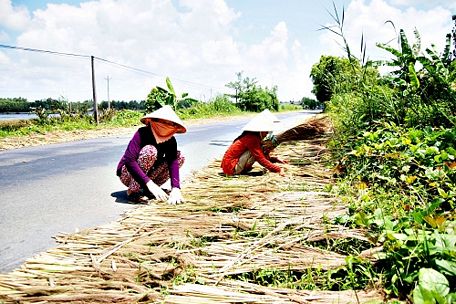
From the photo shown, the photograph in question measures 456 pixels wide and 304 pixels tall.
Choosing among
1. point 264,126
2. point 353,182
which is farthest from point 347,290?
point 264,126

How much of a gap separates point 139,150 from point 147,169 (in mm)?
228

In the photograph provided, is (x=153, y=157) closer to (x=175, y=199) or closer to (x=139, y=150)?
(x=139, y=150)

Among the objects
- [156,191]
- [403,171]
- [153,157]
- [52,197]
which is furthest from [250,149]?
[52,197]

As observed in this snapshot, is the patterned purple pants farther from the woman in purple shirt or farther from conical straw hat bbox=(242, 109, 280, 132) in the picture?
conical straw hat bbox=(242, 109, 280, 132)

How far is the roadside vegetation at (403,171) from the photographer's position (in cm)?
143

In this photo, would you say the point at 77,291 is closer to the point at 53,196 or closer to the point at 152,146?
the point at 152,146

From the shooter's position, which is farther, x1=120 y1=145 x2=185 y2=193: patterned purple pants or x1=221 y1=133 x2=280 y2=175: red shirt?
x1=221 y1=133 x2=280 y2=175: red shirt

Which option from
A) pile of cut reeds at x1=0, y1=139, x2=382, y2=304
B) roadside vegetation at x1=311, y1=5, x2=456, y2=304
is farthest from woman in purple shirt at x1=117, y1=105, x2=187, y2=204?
roadside vegetation at x1=311, y1=5, x2=456, y2=304

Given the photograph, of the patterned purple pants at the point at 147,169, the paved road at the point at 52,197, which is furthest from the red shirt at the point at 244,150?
the paved road at the point at 52,197

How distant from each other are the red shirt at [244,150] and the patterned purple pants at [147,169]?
25.7 inches

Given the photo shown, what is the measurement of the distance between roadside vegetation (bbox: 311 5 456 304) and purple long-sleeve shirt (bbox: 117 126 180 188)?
1.51 metres

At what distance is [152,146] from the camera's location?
11.2ft

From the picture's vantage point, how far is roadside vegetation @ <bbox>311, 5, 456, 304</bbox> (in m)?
1.43

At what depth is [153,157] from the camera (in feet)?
11.1
